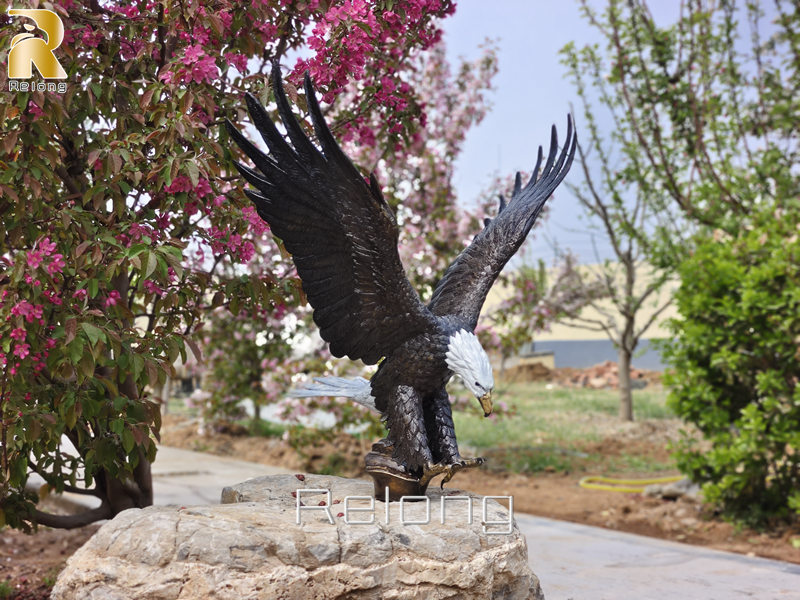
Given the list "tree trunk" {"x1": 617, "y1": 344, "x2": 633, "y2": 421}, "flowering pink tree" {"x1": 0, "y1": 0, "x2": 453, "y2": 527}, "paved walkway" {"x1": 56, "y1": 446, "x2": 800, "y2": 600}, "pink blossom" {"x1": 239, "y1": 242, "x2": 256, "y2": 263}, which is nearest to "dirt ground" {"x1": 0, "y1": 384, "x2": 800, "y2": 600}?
"tree trunk" {"x1": 617, "y1": 344, "x2": 633, "y2": 421}

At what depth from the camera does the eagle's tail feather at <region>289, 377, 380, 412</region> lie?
2799 millimetres

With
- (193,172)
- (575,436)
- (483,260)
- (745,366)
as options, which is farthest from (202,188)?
(575,436)

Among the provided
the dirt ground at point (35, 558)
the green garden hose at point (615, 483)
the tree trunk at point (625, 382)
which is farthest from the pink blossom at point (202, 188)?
the tree trunk at point (625, 382)

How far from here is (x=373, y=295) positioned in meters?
2.48

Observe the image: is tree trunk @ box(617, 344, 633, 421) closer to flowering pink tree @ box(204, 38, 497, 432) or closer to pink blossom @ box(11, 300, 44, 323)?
flowering pink tree @ box(204, 38, 497, 432)

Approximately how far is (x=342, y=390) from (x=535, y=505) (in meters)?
3.28

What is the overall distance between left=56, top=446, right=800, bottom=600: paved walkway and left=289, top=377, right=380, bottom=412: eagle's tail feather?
1.27 metres

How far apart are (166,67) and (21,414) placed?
52.8 inches

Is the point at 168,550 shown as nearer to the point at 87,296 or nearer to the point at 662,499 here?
the point at 87,296

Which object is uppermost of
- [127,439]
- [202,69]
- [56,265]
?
[202,69]

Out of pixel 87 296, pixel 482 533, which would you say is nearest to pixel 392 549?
pixel 482 533

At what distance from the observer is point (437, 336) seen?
101 inches

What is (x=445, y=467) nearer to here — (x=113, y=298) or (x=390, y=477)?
(x=390, y=477)

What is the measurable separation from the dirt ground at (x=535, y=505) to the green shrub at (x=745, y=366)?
0.28 metres
